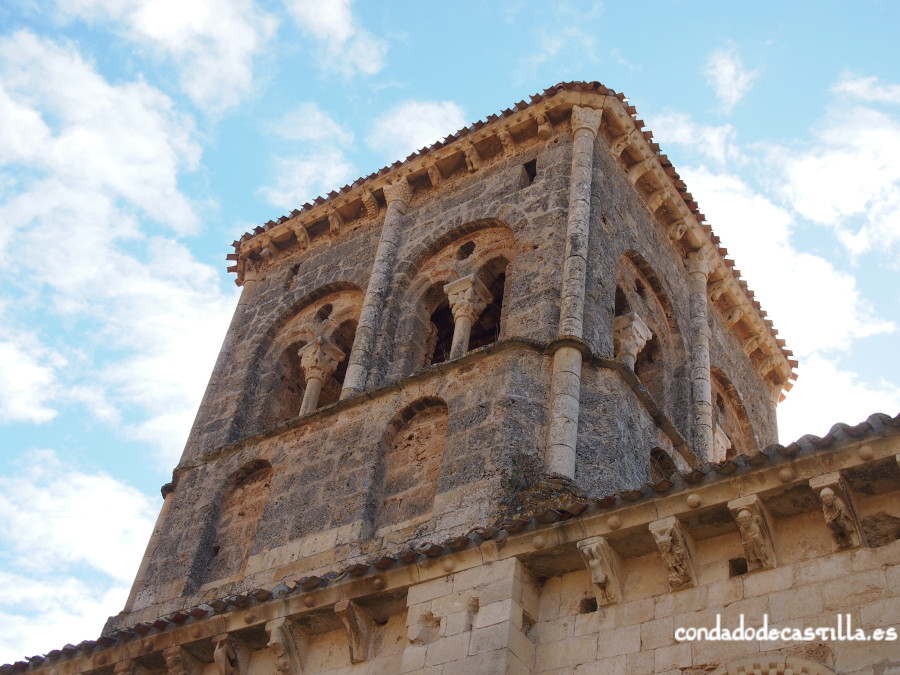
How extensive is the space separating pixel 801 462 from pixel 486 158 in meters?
9.80

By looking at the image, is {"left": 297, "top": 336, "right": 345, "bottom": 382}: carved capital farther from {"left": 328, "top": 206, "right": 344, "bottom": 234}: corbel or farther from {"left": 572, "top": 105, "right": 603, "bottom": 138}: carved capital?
{"left": 572, "top": 105, "right": 603, "bottom": 138}: carved capital

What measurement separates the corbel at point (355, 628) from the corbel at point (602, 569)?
199 centimetres

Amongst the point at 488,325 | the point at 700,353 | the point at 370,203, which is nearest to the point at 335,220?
the point at 370,203

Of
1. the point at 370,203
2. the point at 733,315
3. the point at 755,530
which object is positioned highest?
the point at 733,315

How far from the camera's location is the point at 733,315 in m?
19.0

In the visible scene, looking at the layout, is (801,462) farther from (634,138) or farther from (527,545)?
(634,138)

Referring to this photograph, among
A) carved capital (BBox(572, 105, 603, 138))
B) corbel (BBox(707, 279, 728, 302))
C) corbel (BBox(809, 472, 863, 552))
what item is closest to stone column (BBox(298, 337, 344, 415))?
carved capital (BBox(572, 105, 603, 138))

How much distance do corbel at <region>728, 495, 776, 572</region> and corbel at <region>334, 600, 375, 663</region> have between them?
3.15 m

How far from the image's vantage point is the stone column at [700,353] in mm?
15352

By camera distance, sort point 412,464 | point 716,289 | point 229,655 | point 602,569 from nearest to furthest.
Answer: point 602,569
point 229,655
point 412,464
point 716,289

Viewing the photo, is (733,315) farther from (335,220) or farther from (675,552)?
(675,552)

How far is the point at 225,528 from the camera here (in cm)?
1410

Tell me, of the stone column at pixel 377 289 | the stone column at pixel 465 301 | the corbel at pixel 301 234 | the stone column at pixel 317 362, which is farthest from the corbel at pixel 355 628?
the corbel at pixel 301 234

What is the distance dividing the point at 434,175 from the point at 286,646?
356 inches
